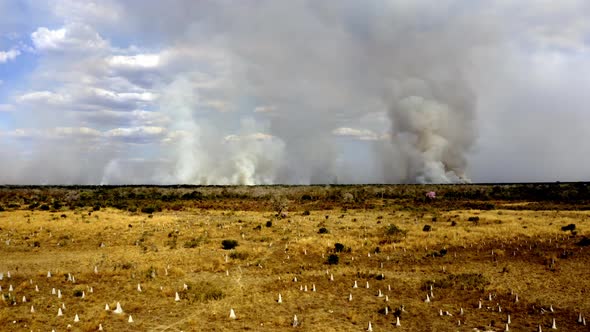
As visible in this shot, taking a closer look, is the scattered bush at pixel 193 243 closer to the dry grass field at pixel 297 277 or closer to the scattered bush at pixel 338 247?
the dry grass field at pixel 297 277

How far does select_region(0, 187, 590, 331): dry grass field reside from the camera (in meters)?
18.0

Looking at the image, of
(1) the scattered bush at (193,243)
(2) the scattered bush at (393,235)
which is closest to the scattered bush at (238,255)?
(1) the scattered bush at (193,243)

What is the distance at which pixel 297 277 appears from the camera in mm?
25719

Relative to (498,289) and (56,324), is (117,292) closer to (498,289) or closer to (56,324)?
(56,324)

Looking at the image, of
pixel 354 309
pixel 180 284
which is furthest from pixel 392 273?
pixel 180 284

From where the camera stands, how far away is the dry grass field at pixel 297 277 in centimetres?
1800

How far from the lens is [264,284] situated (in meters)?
24.2

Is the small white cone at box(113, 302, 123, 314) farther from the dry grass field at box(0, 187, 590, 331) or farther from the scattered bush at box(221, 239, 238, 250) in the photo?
the scattered bush at box(221, 239, 238, 250)

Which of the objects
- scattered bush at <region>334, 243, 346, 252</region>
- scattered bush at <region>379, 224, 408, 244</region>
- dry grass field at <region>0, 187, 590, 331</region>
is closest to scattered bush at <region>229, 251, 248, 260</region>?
dry grass field at <region>0, 187, 590, 331</region>

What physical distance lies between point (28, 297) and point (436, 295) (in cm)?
2040

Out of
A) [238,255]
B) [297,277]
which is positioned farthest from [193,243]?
[297,277]

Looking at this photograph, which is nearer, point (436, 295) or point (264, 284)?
point (436, 295)

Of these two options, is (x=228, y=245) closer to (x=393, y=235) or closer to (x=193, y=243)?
(x=193, y=243)

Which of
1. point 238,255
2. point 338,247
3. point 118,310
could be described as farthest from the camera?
point 338,247
